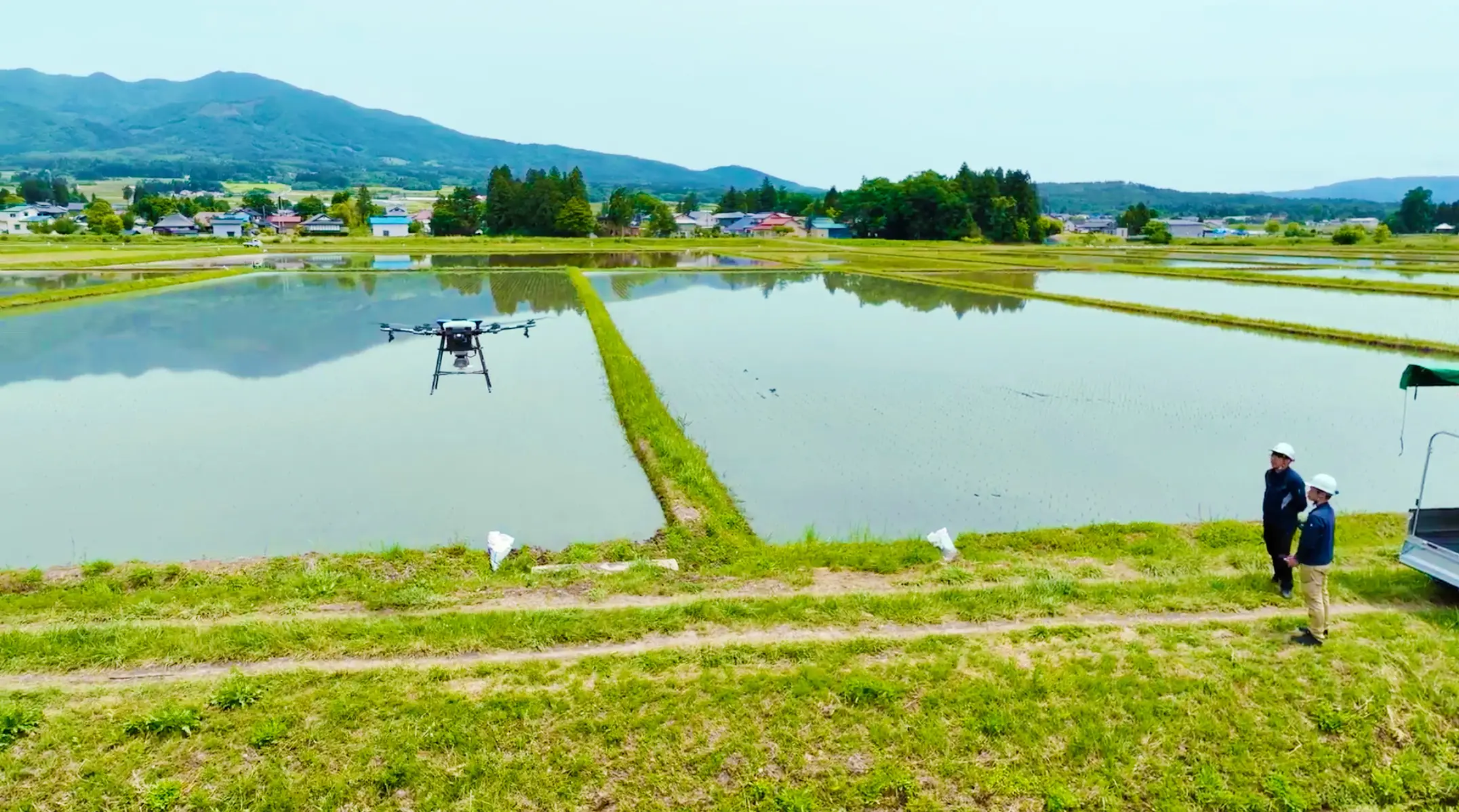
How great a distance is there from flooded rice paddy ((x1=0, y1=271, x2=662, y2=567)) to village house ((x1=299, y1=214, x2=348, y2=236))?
67.7 meters

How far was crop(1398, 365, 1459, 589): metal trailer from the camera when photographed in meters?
6.30

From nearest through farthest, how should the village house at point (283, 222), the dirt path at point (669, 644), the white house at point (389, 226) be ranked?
the dirt path at point (669, 644), the white house at point (389, 226), the village house at point (283, 222)

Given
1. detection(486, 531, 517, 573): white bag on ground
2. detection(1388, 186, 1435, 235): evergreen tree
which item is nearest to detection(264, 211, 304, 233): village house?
detection(486, 531, 517, 573): white bag on ground

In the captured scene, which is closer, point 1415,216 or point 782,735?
point 782,735

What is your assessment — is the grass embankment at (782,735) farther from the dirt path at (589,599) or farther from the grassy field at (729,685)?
the dirt path at (589,599)

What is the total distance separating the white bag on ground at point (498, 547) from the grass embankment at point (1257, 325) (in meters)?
19.7

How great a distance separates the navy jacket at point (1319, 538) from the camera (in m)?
5.68

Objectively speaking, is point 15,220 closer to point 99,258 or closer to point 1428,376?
point 99,258

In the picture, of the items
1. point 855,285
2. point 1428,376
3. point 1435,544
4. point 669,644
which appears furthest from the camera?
point 855,285

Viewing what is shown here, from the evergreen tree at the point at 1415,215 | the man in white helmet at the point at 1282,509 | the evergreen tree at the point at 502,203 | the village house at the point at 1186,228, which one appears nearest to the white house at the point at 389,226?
the evergreen tree at the point at 502,203

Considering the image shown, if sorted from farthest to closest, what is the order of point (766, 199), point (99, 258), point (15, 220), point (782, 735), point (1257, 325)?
point (766, 199), point (15, 220), point (99, 258), point (1257, 325), point (782, 735)

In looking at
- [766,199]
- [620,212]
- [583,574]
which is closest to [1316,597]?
[583,574]

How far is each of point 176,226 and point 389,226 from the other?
20.6m

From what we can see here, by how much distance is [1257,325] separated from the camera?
2103 centimetres
